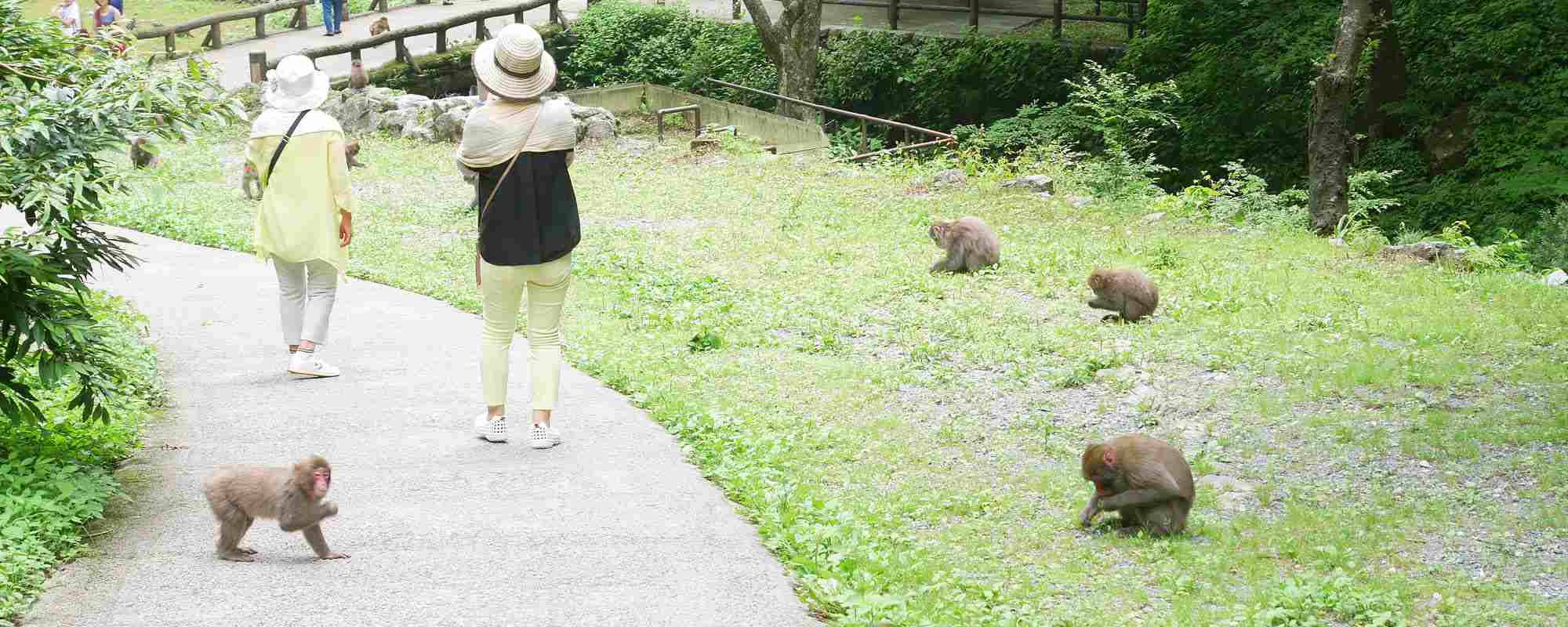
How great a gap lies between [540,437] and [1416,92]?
20319 mm

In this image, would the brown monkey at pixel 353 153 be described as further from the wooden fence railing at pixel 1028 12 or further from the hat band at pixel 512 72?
the wooden fence railing at pixel 1028 12

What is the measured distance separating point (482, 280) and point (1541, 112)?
1996 cm

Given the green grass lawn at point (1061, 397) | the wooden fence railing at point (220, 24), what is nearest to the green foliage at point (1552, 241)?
the green grass lawn at point (1061, 397)

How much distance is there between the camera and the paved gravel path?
220 inches

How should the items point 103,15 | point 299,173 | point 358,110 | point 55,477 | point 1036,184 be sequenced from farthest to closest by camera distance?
point 358,110 < point 103,15 < point 1036,184 < point 299,173 < point 55,477

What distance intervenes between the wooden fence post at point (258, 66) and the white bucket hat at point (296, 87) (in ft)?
61.3

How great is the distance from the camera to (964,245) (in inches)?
523

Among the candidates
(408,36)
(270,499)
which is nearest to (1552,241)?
(270,499)

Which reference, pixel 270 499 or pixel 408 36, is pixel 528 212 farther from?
pixel 408 36

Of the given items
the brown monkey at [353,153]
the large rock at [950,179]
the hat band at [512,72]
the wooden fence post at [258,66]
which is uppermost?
the hat band at [512,72]

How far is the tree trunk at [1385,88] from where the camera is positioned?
23344mm

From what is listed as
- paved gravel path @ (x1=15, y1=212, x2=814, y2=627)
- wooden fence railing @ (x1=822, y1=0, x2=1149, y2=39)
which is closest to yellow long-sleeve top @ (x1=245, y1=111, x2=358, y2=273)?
paved gravel path @ (x1=15, y1=212, x2=814, y2=627)

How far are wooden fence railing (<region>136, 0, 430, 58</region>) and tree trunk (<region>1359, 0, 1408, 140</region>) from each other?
69.7 ft

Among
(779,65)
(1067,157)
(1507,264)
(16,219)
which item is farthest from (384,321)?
(779,65)
